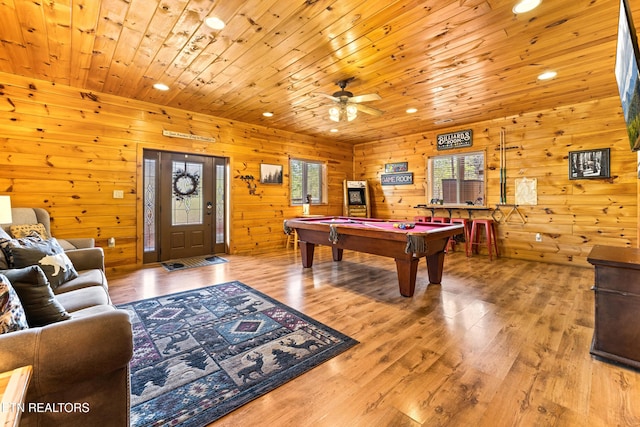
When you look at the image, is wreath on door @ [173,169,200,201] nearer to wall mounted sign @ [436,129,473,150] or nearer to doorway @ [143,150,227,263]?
doorway @ [143,150,227,263]

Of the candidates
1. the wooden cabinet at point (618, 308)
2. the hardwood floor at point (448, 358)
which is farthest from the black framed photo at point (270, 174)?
the wooden cabinet at point (618, 308)

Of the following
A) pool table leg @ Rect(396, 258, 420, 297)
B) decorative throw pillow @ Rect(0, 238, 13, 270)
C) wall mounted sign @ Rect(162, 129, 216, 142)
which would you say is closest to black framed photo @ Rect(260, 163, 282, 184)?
wall mounted sign @ Rect(162, 129, 216, 142)

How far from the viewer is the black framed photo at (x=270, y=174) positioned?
5.91 m

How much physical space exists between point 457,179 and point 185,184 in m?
5.45

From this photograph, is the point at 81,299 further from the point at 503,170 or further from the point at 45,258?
the point at 503,170

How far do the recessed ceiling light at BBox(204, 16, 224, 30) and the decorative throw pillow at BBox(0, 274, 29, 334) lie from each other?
230 cm

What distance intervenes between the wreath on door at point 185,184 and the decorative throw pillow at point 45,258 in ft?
9.23

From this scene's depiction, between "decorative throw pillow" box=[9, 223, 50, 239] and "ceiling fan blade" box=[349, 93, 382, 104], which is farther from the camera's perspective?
"ceiling fan blade" box=[349, 93, 382, 104]

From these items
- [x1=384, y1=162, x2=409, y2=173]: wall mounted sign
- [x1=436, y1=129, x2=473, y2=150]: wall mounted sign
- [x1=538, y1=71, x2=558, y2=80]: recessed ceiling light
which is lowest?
[x1=384, y1=162, x2=409, y2=173]: wall mounted sign

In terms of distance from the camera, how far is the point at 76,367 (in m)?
1.03

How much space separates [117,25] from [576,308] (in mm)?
5146

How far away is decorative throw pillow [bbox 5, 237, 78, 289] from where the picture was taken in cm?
187

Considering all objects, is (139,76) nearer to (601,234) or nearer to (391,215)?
(391,215)

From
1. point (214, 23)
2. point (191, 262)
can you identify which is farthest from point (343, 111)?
point (191, 262)
